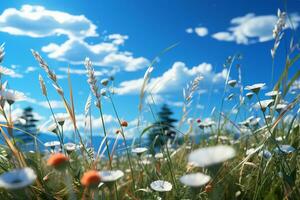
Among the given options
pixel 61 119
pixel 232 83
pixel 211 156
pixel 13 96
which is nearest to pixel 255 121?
pixel 232 83

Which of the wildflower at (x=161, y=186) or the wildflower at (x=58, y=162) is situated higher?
the wildflower at (x=58, y=162)

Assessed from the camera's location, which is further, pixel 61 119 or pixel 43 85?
pixel 61 119

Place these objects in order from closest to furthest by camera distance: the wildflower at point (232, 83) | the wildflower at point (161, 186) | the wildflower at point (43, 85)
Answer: the wildflower at point (161, 186)
the wildflower at point (43, 85)
the wildflower at point (232, 83)

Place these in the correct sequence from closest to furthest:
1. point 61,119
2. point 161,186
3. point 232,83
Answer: point 161,186
point 61,119
point 232,83

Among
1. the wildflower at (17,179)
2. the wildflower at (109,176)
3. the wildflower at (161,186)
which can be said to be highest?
the wildflower at (17,179)

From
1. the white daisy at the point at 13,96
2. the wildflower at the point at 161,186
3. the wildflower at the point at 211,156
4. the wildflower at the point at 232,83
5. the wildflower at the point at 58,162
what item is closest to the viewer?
Result: the wildflower at the point at 211,156

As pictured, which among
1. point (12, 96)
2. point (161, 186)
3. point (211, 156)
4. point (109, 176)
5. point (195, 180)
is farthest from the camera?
point (12, 96)

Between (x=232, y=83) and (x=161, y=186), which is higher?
(x=232, y=83)

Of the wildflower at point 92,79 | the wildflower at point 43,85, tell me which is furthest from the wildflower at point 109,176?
the wildflower at point 43,85

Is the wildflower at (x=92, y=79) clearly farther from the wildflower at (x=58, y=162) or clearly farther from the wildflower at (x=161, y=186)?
the wildflower at (x=58, y=162)

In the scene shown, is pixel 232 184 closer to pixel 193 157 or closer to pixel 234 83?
pixel 193 157

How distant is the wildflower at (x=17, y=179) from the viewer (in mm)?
1100

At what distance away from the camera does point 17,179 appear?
1174 millimetres

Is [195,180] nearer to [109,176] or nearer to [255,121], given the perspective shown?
[109,176]
